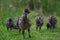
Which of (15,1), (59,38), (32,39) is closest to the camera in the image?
(32,39)

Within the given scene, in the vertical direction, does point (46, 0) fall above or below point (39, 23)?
above

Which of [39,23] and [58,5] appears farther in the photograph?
[58,5]

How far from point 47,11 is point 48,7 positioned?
1.13 meters

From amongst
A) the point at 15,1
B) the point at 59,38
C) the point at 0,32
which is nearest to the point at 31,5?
the point at 15,1

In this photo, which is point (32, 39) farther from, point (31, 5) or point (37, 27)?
point (31, 5)

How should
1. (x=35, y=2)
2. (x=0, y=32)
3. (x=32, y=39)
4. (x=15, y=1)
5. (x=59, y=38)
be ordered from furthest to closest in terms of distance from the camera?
(x=35, y=2)
(x=15, y=1)
(x=59, y=38)
(x=32, y=39)
(x=0, y=32)

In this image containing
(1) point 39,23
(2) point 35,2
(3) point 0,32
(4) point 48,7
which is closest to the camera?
(3) point 0,32

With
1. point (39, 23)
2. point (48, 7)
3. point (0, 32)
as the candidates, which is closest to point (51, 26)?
point (39, 23)

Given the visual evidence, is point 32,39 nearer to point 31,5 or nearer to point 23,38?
point 23,38

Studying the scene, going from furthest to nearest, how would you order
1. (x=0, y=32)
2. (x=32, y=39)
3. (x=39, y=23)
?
(x=39, y=23) < (x=32, y=39) < (x=0, y=32)

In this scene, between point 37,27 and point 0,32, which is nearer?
point 0,32

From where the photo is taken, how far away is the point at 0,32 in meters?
12.3

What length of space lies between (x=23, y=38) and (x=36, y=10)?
18.1 meters

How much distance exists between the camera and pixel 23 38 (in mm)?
15266
